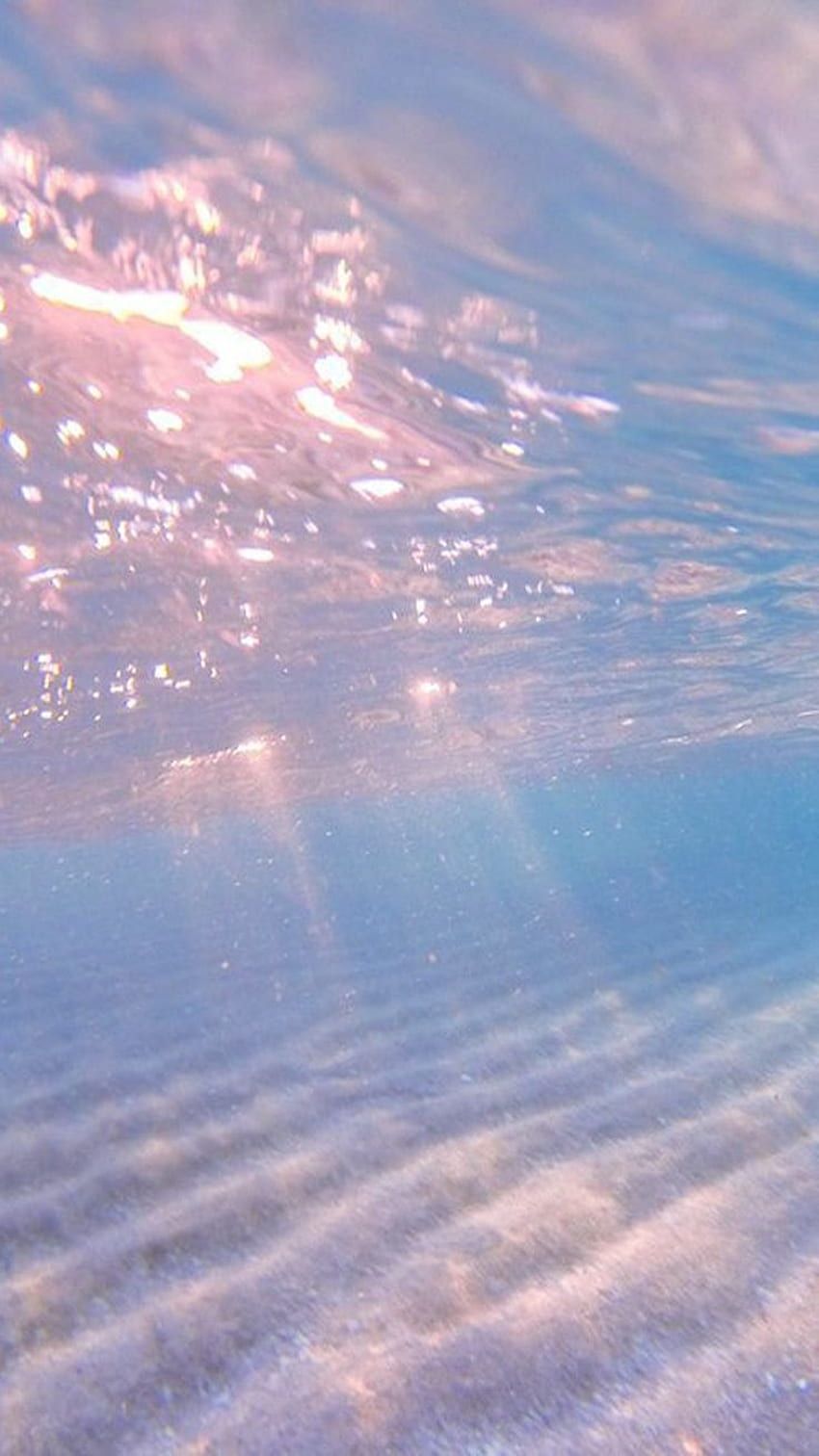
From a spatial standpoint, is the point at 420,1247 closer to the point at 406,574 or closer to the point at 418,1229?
the point at 418,1229

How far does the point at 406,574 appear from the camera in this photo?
45.9 feet

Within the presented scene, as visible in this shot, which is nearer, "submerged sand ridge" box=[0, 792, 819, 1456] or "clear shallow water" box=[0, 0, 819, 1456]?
"submerged sand ridge" box=[0, 792, 819, 1456]

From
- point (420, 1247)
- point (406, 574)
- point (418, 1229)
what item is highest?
point (406, 574)

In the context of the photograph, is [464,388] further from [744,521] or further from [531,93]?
[744,521]

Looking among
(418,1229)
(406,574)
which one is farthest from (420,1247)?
(406,574)

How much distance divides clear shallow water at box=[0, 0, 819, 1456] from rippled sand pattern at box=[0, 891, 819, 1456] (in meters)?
0.04

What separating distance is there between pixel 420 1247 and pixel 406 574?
906cm

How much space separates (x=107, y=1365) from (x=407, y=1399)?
1.76 meters

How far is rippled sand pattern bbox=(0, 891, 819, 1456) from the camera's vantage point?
5.18m

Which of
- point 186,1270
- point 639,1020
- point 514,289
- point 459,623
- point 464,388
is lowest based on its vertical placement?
point 639,1020

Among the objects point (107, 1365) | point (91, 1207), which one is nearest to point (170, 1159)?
point (91, 1207)

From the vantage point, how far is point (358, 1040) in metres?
13.4

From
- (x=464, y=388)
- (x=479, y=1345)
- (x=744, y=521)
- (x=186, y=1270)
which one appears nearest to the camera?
(x=479, y=1345)

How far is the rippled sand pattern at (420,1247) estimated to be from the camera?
518cm
